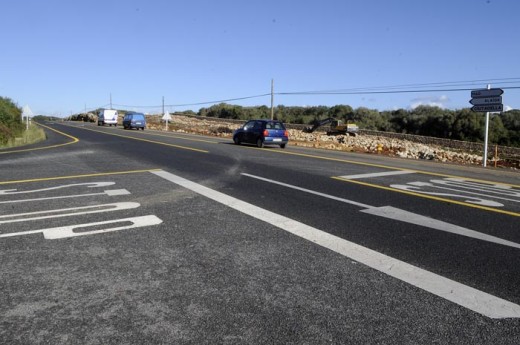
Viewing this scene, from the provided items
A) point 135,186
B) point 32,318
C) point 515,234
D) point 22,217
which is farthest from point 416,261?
point 135,186

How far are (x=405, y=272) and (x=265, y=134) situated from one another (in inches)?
710

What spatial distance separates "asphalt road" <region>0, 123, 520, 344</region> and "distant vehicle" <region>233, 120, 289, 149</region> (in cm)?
1378

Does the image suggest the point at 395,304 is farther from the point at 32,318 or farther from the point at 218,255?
the point at 32,318

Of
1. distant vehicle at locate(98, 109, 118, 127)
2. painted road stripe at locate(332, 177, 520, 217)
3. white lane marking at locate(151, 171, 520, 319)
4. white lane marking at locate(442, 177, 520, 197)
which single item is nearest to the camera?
white lane marking at locate(151, 171, 520, 319)

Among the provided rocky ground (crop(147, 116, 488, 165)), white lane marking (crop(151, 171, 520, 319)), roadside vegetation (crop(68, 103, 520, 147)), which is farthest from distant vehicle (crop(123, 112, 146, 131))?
roadside vegetation (crop(68, 103, 520, 147))

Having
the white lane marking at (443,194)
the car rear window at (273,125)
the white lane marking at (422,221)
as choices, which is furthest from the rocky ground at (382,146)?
the white lane marking at (422,221)

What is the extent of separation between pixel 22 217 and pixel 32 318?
3.37 m

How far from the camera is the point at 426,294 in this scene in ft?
10.6

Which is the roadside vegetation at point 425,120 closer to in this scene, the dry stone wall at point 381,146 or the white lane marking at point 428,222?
the dry stone wall at point 381,146

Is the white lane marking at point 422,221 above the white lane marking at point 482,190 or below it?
below

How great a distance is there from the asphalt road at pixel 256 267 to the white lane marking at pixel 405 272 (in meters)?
0.02

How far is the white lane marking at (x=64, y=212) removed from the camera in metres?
5.55

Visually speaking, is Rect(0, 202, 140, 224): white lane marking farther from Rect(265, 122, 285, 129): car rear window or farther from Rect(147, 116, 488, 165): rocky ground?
Rect(147, 116, 488, 165): rocky ground

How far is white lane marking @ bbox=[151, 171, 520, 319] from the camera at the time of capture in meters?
3.00
